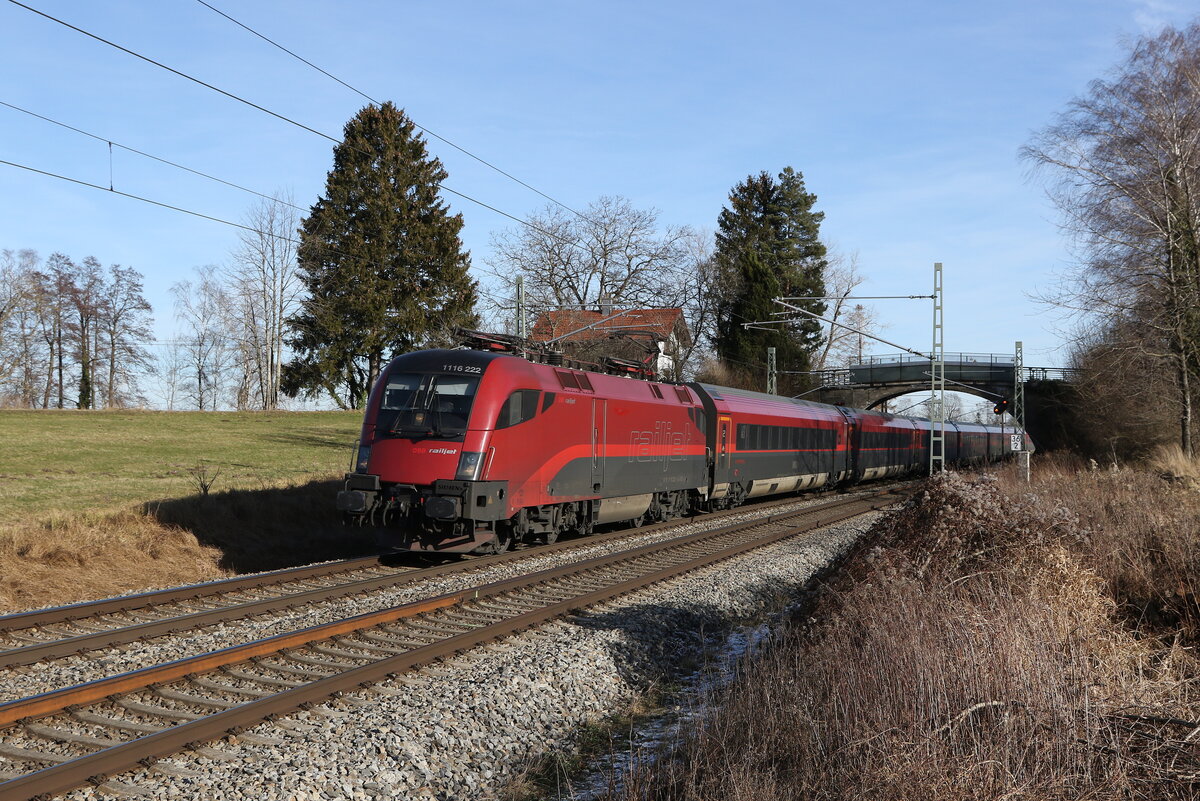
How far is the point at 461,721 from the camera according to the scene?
6.44 meters

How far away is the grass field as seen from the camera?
12.2 meters

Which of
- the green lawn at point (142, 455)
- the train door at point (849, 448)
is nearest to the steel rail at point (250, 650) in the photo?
the green lawn at point (142, 455)

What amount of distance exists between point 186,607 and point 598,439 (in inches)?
300

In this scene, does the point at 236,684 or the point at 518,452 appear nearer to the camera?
the point at 236,684

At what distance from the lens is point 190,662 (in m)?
7.04

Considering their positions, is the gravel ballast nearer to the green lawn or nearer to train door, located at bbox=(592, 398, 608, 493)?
train door, located at bbox=(592, 398, 608, 493)

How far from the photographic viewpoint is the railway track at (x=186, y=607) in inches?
326

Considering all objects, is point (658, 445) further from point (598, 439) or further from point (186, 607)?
point (186, 607)

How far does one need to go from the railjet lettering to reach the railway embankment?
717 centimetres

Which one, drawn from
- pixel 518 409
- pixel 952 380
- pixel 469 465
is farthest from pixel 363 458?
pixel 952 380

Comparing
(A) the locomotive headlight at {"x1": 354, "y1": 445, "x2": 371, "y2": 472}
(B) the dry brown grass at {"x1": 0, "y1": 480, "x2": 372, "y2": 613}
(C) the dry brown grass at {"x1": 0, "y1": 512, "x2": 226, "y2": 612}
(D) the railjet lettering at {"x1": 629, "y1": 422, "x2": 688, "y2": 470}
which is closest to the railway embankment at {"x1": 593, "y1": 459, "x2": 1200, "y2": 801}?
(A) the locomotive headlight at {"x1": 354, "y1": 445, "x2": 371, "y2": 472}

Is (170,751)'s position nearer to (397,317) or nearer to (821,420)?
(821,420)

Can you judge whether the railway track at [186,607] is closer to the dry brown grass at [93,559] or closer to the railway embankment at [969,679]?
the dry brown grass at [93,559]

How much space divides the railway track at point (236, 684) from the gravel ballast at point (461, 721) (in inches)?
5.4
